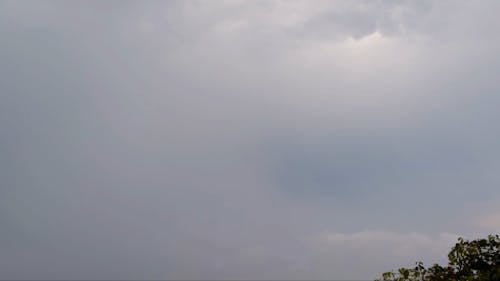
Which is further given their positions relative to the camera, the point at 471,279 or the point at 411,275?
the point at 411,275

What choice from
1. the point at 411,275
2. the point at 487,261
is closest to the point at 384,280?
the point at 411,275

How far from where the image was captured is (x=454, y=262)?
48750mm

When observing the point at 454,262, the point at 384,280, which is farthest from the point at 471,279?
the point at 384,280

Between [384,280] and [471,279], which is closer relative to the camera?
[471,279]

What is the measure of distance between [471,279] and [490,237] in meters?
7.20

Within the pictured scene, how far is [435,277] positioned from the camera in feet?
160

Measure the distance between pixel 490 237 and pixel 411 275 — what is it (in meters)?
8.49

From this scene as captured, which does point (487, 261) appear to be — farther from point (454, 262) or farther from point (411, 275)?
point (411, 275)

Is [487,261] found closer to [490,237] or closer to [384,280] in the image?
[490,237]

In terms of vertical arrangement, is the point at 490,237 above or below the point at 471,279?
above

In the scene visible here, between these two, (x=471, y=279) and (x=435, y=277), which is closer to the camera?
(x=471, y=279)

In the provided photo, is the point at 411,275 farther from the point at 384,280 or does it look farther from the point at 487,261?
the point at 487,261

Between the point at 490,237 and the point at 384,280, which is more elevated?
the point at 490,237

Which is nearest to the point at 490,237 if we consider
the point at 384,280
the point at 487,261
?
the point at 487,261
